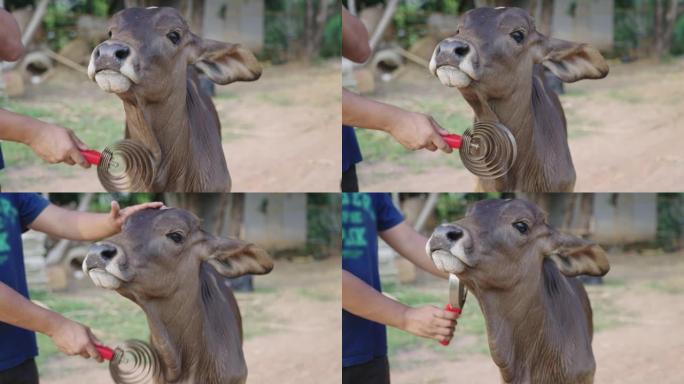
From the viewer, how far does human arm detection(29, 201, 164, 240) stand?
474 centimetres

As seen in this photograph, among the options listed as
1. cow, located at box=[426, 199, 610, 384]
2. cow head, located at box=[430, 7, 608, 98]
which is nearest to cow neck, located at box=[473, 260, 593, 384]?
cow, located at box=[426, 199, 610, 384]

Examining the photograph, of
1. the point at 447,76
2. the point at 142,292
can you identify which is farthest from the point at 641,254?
the point at 142,292

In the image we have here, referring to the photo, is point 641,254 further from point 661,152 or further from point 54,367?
point 54,367

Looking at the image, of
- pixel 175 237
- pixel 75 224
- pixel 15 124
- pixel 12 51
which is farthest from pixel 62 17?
pixel 175 237

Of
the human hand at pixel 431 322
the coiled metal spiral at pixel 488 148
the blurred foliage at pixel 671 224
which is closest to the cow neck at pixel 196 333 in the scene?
the human hand at pixel 431 322

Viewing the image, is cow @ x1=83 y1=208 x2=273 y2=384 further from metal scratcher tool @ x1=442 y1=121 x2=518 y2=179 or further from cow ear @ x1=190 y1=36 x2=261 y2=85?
metal scratcher tool @ x1=442 y1=121 x2=518 y2=179

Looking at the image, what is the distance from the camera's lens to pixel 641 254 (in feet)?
16.9

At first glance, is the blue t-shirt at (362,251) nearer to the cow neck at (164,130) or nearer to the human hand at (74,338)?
the cow neck at (164,130)

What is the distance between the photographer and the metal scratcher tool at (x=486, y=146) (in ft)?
15.1

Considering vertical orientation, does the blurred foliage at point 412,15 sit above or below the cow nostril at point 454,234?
above

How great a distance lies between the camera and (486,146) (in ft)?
15.1

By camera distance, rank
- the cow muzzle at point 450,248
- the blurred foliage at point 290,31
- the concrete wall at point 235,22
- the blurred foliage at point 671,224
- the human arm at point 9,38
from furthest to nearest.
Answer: the blurred foliage at point 671,224 < the blurred foliage at point 290,31 < the concrete wall at point 235,22 < the human arm at point 9,38 < the cow muzzle at point 450,248

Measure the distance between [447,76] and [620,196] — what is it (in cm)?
92

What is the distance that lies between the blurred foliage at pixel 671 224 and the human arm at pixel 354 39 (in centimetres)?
111
